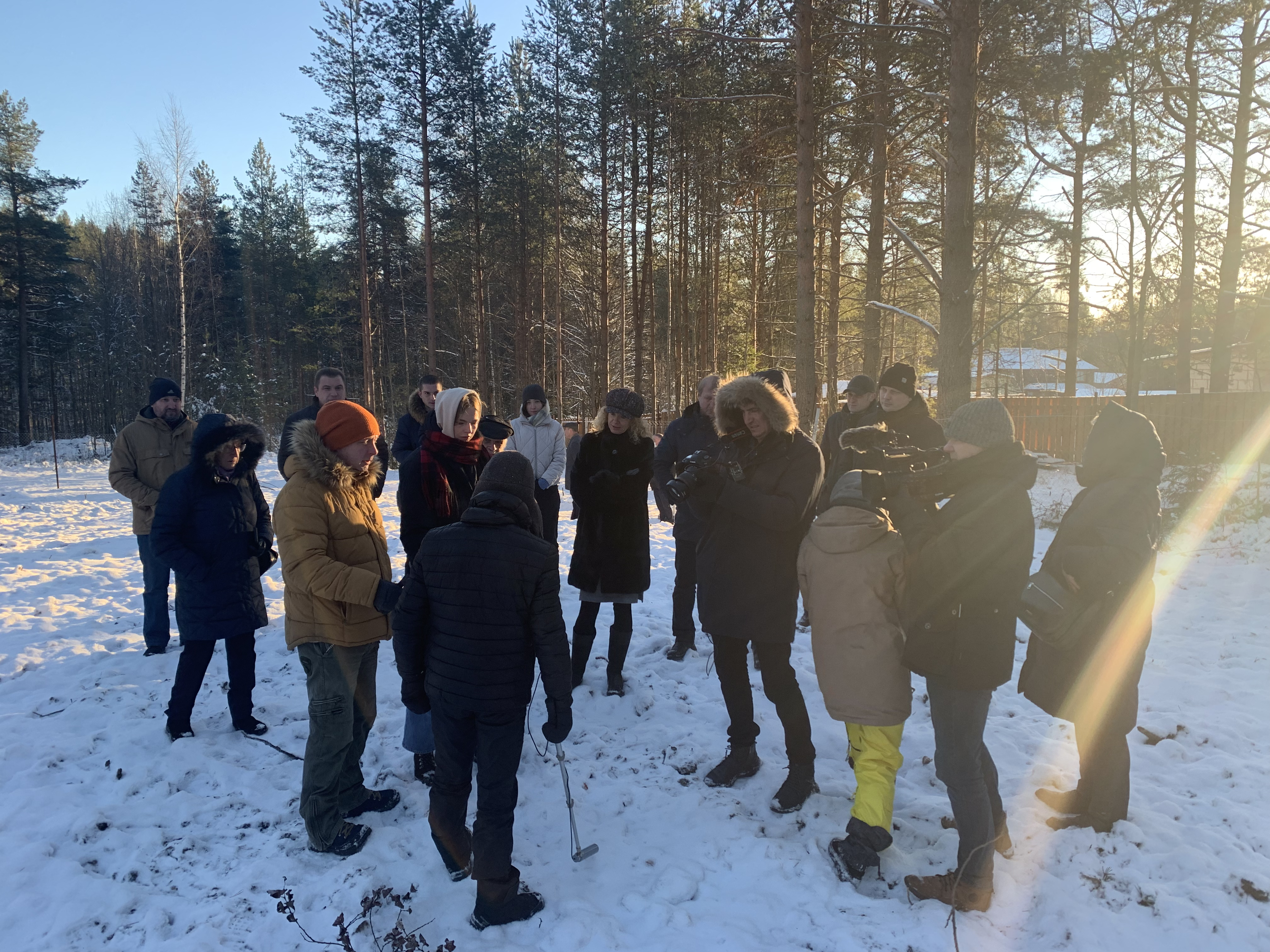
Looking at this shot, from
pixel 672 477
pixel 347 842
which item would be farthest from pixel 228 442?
pixel 672 477

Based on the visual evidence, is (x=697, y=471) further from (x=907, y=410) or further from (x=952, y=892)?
(x=907, y=410)

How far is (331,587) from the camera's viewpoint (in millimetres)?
2807

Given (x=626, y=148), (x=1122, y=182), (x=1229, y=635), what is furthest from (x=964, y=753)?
(x=1122, y=182)

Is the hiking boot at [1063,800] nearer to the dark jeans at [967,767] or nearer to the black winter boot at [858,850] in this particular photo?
the dark jeans at [967,767]

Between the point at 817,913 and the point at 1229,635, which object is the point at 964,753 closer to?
the point at 817,913

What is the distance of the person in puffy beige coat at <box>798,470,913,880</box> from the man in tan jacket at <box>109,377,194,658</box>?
16.7 ft

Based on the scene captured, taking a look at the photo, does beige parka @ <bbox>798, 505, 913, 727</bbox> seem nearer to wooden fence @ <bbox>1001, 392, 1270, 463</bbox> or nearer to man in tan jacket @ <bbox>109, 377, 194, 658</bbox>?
man in tan jacket @ <bbox>109, 377, 194, 658</bbox>

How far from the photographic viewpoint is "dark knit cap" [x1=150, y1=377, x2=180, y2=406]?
516 centimetres

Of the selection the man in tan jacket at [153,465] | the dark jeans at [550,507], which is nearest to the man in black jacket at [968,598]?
the dark jeans at [550,507]

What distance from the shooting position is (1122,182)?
16922 millimetres

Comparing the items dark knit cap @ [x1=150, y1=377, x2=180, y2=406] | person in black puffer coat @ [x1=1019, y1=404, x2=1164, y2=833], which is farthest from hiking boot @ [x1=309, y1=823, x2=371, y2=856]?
dark knit cap @ [x1=150, y1=377, x2=180, y2=406]

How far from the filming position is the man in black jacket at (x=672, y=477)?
4.74 m

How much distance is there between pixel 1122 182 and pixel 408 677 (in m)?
21.7

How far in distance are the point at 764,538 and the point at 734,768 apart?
130cm
